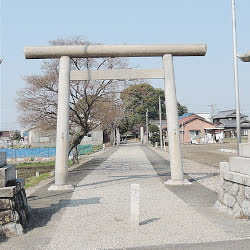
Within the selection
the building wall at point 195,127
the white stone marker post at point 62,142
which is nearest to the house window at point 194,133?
the building wall at point 195,127

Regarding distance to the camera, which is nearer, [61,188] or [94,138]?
[61,188]

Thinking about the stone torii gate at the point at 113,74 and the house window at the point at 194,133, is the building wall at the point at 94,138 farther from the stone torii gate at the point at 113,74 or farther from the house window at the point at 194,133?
the stone torii gate at the point at 113,74

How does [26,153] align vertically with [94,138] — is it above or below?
→ below

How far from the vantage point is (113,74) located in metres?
11.3

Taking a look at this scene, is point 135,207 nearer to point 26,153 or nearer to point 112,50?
point 112,50

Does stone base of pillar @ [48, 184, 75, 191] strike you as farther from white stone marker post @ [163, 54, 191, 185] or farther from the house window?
the house window

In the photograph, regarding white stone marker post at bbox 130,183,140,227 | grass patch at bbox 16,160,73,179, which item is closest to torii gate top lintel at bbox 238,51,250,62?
white stone marker post at bbox 130,183,140,227

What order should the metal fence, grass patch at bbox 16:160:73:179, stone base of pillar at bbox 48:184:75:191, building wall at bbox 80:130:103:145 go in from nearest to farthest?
stone base of pillar at bbox 48:184:75:191
grass patch at bbox 16:160:73:179
the metal fence
building wall at bbox 80:130:103:145

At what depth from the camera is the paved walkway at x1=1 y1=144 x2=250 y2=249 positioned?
4953 millimetres

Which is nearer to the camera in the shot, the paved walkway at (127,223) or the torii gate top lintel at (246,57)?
the paved walkway at (127,223)

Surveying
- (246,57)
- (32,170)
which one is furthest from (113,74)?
(32,170)

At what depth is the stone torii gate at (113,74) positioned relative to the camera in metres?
10.7

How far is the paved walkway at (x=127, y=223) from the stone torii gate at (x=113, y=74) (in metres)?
1.60

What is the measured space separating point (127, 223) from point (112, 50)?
259 inches
